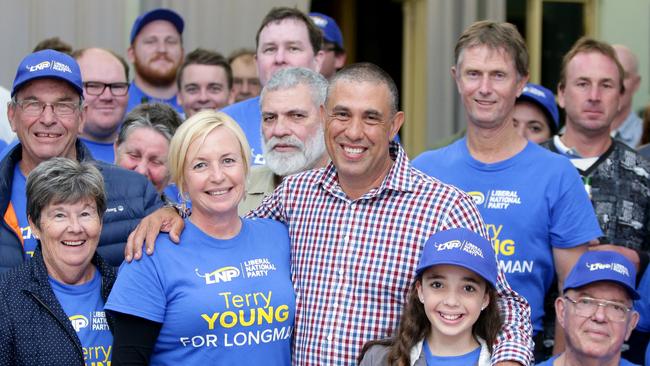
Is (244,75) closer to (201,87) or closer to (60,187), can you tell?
(201,87)

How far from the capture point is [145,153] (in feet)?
19.2

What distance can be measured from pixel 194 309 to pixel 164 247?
26 centimetres

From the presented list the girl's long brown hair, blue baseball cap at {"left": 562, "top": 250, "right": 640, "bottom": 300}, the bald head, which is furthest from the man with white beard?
the bald head

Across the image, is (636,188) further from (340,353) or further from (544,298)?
(340,353)

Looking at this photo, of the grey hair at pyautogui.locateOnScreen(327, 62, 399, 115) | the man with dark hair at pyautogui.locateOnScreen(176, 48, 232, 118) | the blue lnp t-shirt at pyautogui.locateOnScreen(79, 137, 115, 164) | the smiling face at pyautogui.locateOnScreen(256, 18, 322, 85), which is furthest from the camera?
the man with dark hair at pyautogui.locateOnScreen(176, 48, 232, 118)

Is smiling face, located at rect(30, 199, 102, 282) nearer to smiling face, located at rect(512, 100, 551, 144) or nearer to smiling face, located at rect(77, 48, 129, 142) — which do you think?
smiling face, located at rect(77, 48, 129, 142)

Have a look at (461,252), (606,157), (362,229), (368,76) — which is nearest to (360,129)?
(368,76)

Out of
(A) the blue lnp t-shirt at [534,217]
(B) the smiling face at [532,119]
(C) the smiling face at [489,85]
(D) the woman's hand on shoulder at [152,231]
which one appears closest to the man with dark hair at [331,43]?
(B) the smiling face at [532,119]

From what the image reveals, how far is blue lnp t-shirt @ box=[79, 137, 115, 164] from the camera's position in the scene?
645cm

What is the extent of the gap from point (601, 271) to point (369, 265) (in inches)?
41.6

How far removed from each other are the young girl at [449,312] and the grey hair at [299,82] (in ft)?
4.31

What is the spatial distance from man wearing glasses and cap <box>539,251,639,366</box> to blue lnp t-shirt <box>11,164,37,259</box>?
2.16 m

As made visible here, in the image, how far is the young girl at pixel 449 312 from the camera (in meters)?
4.07

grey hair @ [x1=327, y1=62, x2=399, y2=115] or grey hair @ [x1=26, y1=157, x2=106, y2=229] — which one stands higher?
grey hair @ [x1=327, y1=62, x2=399, y2=115]
